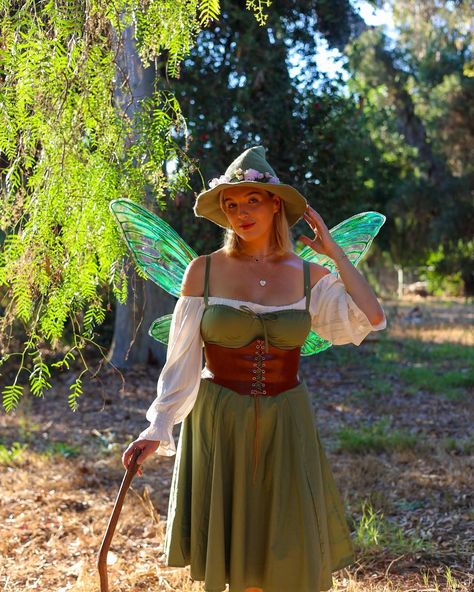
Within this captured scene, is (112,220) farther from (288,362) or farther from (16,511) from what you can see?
(16,511)

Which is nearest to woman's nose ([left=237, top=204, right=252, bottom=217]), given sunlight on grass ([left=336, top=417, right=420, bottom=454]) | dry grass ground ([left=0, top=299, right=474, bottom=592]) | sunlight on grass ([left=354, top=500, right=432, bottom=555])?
dry grass ground ([left=0, top=299, right=474, bottom=592])

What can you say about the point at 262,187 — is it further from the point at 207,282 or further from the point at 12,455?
the point at 12,455

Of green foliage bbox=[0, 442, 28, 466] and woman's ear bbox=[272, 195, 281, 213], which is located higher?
woman's ear bbox=[272, 195, 281, 213]

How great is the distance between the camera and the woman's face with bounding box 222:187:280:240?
293 cm

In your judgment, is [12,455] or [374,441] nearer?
[12,455]

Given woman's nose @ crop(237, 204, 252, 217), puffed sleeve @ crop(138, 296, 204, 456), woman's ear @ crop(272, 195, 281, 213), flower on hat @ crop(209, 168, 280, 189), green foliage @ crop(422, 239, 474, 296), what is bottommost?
puffed sleeve @ crop(138, 296, 204, 456)

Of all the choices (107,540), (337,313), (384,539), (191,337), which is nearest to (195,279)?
(191,337)

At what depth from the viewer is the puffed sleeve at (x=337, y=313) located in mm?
2932

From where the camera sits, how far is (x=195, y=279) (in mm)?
2947

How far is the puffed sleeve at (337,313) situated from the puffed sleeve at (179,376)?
0.44 meters

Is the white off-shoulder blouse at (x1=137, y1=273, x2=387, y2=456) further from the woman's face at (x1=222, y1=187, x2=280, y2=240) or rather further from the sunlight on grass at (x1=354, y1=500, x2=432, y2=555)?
the sunlight on grass at (x1=354, y1=500, x2=432, y2=555)

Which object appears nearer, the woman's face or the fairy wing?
the woman's face

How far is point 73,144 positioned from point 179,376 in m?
0.99

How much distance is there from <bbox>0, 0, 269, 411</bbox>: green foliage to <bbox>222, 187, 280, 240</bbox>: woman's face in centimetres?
33
